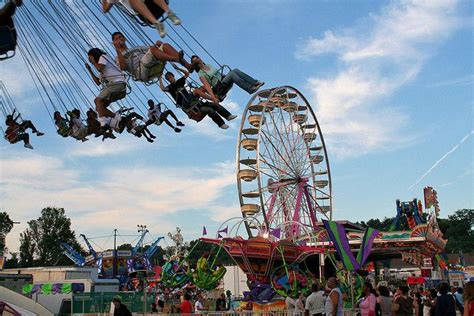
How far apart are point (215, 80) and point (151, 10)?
1.99 m

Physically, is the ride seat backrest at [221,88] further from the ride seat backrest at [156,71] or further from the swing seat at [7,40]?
the swing seat at [7,40]

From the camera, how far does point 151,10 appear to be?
8.99m

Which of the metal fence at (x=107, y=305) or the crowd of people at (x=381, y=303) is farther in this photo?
the metal fence at (x=107, y=305)

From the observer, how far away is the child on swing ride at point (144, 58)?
9.98m

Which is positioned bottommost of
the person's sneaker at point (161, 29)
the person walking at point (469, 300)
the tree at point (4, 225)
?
the person walking at point (469, 300)

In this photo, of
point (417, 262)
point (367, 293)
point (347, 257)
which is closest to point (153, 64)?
point (367, 293)

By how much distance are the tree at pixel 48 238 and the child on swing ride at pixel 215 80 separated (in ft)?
235

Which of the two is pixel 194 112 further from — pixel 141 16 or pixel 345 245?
pixel 345 245

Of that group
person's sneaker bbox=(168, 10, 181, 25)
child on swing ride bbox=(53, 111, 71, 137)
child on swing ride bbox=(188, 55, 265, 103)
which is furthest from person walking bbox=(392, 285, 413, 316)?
child on swing ride bbox=(53, 111, 71, 137)

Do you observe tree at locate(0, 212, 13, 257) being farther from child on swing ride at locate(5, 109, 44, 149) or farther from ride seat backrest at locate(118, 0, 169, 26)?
ride seat backrest at locate(118, 0, 169, 26)

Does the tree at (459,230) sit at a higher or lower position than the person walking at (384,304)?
higher

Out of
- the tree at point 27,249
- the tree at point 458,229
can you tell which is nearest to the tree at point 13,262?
the tree at point 27,249

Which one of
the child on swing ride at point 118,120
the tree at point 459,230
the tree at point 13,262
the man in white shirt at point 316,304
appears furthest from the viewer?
the tree at point 459,230

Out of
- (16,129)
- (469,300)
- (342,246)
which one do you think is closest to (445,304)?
(469,300)
